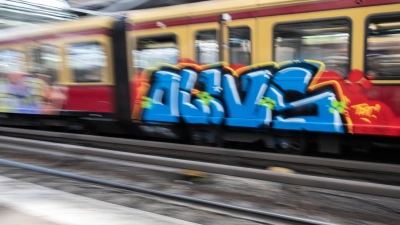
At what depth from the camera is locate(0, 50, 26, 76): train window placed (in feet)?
33.3

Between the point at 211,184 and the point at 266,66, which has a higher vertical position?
the point at 266,66

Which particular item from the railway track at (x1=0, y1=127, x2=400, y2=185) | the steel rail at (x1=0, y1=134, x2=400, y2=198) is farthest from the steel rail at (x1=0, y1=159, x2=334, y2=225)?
the railway track at (x1=0, y1=127, x2=400, y2=185)

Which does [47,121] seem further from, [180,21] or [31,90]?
[180,21]

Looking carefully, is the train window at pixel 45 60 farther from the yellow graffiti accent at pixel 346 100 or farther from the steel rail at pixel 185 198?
the yellow graffiti accent at pixel 346 100

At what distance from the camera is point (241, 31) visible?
661cm

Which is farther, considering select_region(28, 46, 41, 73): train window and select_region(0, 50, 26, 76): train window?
select_region(0, 50, 26, 76): train window

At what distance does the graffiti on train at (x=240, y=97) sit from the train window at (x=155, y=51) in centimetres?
18

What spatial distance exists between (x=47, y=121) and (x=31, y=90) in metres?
0.99

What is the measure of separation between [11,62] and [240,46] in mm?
7442

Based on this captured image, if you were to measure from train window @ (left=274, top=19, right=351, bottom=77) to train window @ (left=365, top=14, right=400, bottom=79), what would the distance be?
328 mm

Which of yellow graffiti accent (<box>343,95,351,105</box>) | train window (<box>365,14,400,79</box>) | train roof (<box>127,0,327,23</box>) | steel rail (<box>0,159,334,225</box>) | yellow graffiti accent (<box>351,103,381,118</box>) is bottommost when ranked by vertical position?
steel rail (<box>0,159,334,225</box>)

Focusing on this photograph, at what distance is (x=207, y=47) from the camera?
6992mm

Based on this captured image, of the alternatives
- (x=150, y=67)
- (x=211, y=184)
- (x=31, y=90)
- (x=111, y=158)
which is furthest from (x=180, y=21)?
(x=31, y=90)

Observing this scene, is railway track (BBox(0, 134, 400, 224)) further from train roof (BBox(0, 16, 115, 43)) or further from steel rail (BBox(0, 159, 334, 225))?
train roof (BBox(0, 16, 115, 43))
